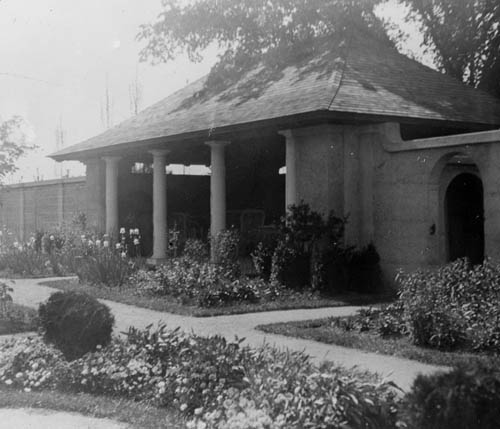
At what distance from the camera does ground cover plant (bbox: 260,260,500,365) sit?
27.6 feet

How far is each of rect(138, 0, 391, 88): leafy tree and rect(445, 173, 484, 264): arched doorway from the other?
25.0 feet

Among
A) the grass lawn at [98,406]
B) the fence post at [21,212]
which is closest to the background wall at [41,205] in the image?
the fence post at [21,212]

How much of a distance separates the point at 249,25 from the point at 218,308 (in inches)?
516

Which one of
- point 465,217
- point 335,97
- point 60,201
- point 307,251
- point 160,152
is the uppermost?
point 335,97

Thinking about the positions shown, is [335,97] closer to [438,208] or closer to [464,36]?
[438,208]

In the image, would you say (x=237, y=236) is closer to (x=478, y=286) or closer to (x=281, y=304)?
(x=281, y=304)

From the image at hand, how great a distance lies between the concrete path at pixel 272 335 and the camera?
7.55 metres

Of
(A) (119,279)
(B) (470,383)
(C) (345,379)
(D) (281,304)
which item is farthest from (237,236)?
(B) (470,383)

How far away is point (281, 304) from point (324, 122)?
12.9ft

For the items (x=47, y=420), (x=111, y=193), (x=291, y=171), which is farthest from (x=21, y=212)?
(x=47, y=420)

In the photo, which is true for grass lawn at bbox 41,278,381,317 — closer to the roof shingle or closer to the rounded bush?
the roof shingle

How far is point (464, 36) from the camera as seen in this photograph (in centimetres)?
2464

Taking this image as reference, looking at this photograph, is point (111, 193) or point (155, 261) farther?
point (111, 193)

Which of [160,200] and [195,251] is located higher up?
[160,200]
